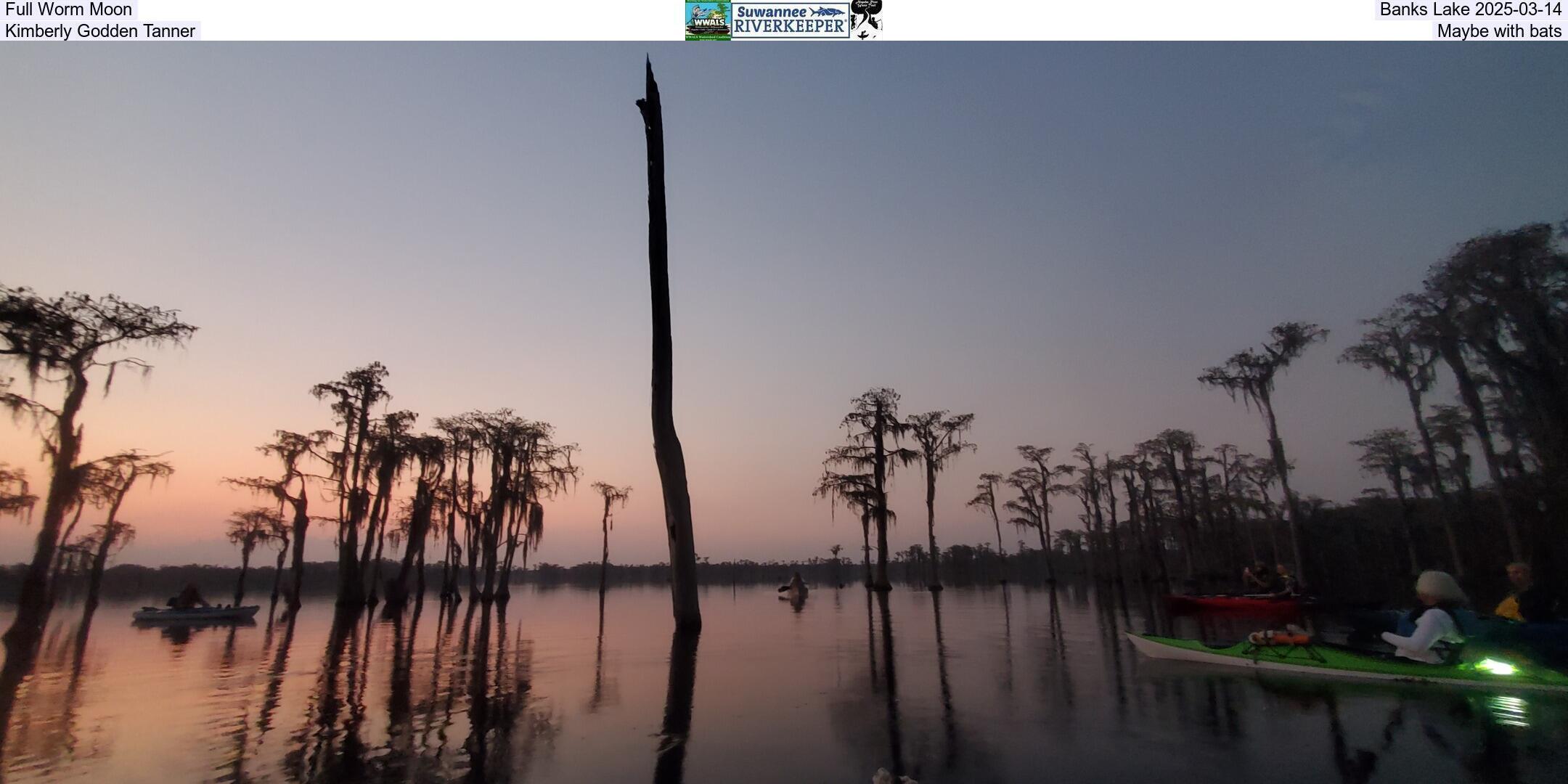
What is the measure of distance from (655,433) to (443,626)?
13454 mm

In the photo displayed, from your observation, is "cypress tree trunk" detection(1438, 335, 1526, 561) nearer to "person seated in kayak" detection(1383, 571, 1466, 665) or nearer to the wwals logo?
"person seated in kayak" detection(1383, 571, 1466, 665)

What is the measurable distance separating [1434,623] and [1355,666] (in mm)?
1103

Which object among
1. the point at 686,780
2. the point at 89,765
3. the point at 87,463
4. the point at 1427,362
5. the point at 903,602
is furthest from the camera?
the point at 903,602

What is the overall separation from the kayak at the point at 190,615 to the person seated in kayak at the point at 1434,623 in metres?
34.6

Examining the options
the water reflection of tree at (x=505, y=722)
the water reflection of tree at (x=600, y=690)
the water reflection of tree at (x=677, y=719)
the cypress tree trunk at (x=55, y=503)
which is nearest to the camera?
the water reflection of tree at (x=677, y=719)

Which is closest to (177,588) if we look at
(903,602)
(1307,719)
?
(903,602)

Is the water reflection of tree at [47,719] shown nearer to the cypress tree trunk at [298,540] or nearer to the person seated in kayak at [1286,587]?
the cypress tree trunk at [298,540]

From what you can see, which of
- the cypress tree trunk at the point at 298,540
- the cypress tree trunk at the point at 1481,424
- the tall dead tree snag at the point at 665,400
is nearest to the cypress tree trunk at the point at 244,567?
the cypress tree trunk at the point at 298,540

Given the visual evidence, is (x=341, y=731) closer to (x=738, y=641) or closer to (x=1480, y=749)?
(x=738, y=641)

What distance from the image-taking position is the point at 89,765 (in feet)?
18.5

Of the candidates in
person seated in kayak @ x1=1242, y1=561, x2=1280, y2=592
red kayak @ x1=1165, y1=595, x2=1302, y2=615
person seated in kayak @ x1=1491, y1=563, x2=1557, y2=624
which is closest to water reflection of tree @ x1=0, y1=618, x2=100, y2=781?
person seated in kayak @ x1=1491, y1=563, x2=1557, y2=624

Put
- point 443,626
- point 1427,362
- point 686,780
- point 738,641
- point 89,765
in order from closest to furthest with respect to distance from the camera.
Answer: point 686,780
point 89,765
point 738,641
point 443,626
point 1427,362

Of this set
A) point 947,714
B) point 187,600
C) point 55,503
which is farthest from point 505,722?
point 187,600

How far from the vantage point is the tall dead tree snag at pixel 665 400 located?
1440cm
